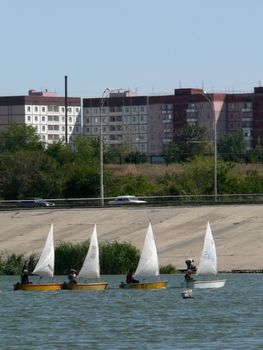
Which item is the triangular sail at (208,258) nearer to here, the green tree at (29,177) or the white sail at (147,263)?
the white sail at (147,263)

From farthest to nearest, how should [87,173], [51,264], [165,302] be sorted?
[87,173] → [51,264] → [165,302]

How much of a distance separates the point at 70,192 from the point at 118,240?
34.9 m

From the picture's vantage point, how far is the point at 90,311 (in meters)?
60.3

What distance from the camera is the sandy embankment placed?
88.9m

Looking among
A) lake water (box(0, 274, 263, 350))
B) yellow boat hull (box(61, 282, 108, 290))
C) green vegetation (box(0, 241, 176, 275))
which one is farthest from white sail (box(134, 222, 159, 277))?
green vegetation (box(0, 241, 176, 275))

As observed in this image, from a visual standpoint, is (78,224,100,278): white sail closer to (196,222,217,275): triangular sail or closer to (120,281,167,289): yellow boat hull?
(120,281,167,289): yellow boat hull

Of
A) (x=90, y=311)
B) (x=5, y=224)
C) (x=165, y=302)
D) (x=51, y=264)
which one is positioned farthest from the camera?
(x=5, y=224)

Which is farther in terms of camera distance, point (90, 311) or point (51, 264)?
point (51, 264)

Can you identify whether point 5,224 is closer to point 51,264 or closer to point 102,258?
point 102,258

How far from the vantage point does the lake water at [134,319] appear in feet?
157

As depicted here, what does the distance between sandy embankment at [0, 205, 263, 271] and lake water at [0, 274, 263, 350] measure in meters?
12.8

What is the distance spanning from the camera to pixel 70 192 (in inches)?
5030

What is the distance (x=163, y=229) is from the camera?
96500 millimetres

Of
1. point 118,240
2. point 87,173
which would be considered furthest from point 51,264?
point 87,173
